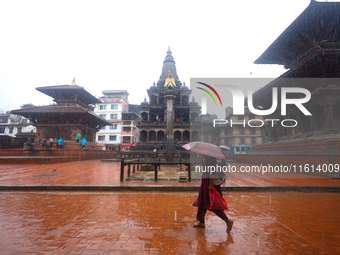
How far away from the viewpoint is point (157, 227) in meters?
3.31

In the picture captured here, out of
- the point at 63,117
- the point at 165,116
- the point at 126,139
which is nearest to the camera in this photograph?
the point at 63,117

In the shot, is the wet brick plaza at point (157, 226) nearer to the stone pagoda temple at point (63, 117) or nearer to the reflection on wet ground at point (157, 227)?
the reflection on wet ground at point (157, 227)

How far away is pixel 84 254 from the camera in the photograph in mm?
2398

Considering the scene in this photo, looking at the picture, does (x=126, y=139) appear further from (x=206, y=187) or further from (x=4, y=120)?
(x=206, y=187)

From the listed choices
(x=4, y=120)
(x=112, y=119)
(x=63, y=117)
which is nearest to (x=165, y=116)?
(x=63, y=117)

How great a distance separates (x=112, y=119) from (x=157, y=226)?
51.0 metres

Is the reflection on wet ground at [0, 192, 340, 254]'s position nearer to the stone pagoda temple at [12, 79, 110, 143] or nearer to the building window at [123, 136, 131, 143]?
the stone pagoda temple at [12, 79, 110, 143]

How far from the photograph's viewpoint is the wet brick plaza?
2598 mm

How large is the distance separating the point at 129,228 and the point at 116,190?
11.0 ft

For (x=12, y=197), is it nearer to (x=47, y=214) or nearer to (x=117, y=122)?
(x=47, y=214)

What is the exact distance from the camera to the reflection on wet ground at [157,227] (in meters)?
2.60

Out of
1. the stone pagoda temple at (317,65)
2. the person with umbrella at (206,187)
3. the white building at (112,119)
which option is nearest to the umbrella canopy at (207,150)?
the person with umbrella at (206,187)

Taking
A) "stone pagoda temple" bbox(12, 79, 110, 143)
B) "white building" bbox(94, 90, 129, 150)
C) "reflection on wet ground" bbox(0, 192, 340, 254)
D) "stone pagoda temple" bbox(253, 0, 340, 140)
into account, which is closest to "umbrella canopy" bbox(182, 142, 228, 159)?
"reflection on wet ground" bbox(0, 192, 340, 254)

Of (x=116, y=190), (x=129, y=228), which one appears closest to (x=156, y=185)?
(x=116, y=190)
